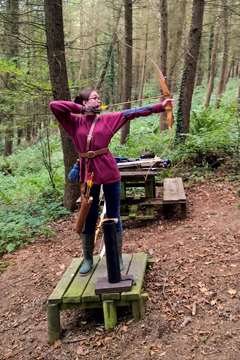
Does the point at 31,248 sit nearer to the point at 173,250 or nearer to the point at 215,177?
the point at 173,250

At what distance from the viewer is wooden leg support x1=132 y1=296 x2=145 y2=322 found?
2755 millimetres

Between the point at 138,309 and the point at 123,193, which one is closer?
the point at 138,309

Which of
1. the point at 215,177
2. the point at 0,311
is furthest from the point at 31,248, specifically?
the point at 215,177

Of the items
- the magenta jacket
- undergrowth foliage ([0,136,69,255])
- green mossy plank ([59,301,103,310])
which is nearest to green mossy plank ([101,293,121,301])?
green mossy plank ([59,301,103,310])

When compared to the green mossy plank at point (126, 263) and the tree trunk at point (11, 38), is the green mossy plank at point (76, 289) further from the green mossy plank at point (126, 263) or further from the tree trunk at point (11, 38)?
the tree trunk at point (11, 38)

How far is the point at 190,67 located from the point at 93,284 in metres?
7.31

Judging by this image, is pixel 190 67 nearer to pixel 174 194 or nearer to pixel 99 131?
pixel 174 194

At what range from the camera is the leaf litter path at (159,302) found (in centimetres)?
250

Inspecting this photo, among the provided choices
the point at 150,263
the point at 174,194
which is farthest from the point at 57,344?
the point at 174,194

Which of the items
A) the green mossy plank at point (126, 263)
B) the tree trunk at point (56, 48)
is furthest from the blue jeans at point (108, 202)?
the tree trunk at point (56, 48)

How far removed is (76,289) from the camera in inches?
116

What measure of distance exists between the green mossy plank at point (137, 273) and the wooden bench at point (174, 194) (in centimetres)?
170

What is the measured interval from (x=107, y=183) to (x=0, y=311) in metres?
2.26

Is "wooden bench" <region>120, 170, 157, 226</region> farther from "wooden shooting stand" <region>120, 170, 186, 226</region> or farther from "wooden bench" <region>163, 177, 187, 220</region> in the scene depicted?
"wooden bench" <region>163, 177, 187, 220</region>
